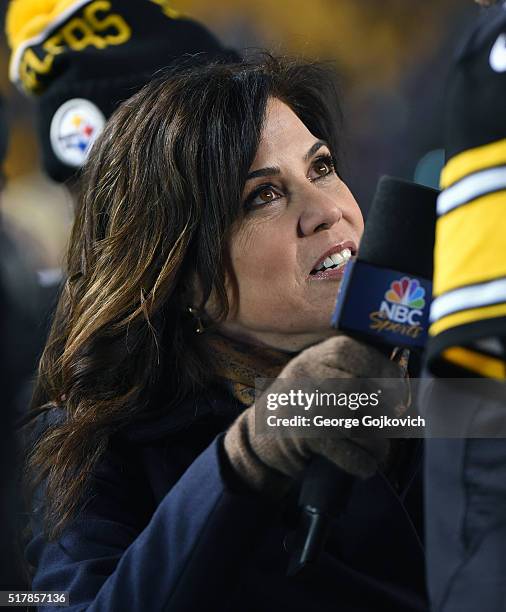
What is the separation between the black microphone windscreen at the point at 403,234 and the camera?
3.11 ft

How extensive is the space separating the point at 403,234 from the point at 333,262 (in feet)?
1.83

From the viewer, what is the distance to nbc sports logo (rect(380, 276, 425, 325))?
3.14 feet

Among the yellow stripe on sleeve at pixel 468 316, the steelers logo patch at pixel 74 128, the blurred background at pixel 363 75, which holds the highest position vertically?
the blurred background at pixel 363 75

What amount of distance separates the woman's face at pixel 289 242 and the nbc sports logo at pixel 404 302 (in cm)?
52

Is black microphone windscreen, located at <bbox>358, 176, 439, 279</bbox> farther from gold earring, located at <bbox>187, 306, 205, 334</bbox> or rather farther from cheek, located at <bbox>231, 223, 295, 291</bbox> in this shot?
gold earring, located at <bbox>187, 306, 205, 334</bbox>

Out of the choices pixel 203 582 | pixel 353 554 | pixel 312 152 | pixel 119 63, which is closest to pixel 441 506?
pixel 203 582

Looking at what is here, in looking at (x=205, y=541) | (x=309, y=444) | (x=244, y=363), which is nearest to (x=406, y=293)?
(x=309, y=444)

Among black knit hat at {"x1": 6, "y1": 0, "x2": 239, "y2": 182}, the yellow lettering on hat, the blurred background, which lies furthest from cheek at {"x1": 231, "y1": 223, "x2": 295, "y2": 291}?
the blurred background

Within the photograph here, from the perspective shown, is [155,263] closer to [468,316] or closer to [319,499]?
[319,499]

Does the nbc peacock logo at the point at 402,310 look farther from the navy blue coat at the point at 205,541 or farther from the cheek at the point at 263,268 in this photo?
the cheek at the point at 263,268

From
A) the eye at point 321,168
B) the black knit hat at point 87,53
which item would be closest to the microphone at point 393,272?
the eye at point 321,168

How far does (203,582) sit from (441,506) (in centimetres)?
47

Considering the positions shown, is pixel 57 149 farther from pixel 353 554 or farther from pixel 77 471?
pixel 353 554

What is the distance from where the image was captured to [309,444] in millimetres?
1015
